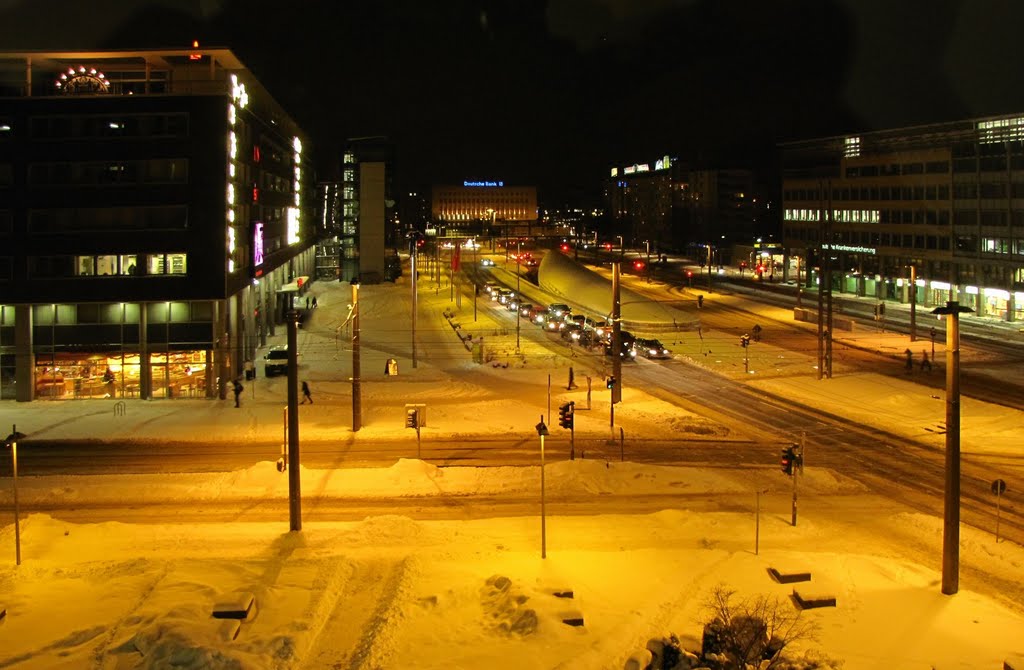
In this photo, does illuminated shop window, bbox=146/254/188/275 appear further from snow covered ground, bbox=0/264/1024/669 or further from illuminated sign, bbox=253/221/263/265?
snow covered ground, bbox=0/264/1024/669

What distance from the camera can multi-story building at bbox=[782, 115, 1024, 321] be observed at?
66438 millimetres

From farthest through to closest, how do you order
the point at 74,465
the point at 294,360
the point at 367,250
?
the point at 367,250 < the point at 74,465 < the point at 294,360

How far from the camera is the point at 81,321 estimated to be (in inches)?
1581

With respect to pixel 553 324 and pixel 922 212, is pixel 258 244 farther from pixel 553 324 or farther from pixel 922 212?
pixel 922 212

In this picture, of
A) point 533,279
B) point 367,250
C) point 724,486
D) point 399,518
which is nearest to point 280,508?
point 399,518

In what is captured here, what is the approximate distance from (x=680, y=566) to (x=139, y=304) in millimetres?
29684

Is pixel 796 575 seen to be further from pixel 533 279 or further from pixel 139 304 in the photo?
pixel 533 279

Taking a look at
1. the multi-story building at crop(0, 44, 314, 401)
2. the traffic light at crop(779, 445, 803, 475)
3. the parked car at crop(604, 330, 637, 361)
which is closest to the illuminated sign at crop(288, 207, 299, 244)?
the multi-story building at crop(0, 44, 314, 401)

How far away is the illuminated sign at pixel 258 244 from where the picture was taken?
49.6 m

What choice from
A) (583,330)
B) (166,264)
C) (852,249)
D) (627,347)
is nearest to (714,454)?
(627,347)

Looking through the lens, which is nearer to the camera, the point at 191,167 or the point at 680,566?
the point at 680,566

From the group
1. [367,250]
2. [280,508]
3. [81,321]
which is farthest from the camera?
[367,250]

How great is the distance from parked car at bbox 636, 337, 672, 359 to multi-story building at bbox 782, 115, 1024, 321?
16614 millimetres

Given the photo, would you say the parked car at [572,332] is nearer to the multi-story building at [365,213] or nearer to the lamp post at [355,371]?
the lamp post at [355,371]
